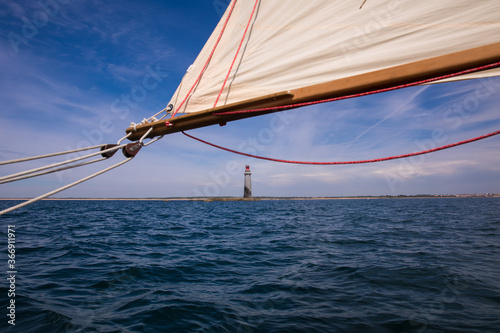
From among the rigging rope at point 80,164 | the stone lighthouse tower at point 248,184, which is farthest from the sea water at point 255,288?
→ the stone lighthouse tower at point 248,184

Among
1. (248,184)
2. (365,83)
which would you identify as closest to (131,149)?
(365,83)

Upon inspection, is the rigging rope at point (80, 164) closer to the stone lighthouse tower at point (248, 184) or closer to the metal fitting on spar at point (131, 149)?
the metal fitting on spar at point (131, 149)

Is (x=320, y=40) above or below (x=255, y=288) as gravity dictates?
above

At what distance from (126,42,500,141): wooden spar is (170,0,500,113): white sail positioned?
12.9 inches

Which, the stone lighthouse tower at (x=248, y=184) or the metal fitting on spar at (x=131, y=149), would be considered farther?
the stone lighthouse tower at (x=248, y=184)

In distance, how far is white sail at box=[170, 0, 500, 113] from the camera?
2299 millimetres

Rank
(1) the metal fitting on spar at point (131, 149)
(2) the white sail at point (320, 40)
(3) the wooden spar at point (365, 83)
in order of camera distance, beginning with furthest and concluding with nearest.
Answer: (1) the metal fitting on spar at point (131, 149), (2) the white sail at point (320, 40), (3) the wooden spar at point (365, 83)

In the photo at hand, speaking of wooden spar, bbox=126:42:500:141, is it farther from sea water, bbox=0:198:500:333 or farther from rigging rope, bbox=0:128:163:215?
sea water, bbox=0:198:500:333

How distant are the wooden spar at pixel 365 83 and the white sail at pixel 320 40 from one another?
0.33m

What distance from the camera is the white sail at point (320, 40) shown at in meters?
2.30

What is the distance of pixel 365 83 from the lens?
2.15 metres

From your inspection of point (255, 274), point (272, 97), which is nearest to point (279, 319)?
point (255, 274)

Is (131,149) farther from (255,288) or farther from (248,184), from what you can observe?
(248,184)

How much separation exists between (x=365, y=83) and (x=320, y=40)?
94 centimetres
